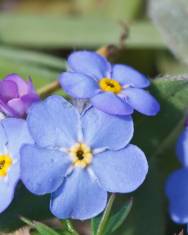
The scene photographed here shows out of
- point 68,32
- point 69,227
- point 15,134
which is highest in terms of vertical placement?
point 15,134

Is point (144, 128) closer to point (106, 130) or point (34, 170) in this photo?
point (106, 130)

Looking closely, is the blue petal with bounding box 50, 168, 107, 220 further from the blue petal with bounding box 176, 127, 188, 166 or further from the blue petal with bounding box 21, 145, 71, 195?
the blue petal with bounding box 176, 127, 188, 166

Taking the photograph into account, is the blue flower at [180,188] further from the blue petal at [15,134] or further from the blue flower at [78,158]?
the blue petal at [15,134]

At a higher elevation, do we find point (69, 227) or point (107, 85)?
point (107, 85)

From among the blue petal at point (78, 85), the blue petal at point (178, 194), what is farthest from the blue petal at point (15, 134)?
the blue petal at point (178, 194)

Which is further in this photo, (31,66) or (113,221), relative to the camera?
(31,66)

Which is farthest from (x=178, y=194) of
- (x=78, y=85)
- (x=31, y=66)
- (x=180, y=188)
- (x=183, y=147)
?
(x=31, y=66)

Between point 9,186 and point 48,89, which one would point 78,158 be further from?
point 48,89
